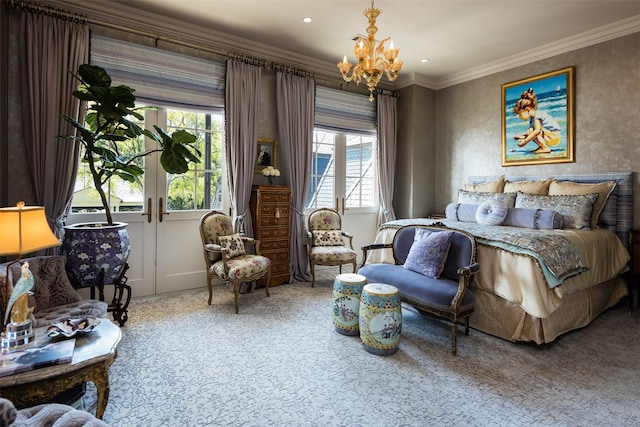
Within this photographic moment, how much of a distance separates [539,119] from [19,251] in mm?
5417

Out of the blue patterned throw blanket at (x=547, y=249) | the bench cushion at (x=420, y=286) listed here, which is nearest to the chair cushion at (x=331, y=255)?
the bench cushion at (x=420, y=286)

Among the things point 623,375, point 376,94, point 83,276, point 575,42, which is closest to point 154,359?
point 83,276

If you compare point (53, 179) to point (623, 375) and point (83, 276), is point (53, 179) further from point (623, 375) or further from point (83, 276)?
point (623, 375)

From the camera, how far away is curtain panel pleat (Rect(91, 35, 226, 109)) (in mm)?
3576

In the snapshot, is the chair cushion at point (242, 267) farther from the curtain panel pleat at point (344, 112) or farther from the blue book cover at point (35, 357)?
the curtain panel pleat at point (344, 112)

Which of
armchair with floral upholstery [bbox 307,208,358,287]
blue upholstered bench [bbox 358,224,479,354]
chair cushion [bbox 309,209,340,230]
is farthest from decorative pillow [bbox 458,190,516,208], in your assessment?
chair cushion [bbox 309,209,340,230]


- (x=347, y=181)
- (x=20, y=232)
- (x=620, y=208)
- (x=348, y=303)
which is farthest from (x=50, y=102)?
(x=620, y=208)

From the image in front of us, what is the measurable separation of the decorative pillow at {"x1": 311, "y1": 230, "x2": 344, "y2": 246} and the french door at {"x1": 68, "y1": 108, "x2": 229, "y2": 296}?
126 centimetres

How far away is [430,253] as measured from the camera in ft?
10.0

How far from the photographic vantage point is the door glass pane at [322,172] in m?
5.30

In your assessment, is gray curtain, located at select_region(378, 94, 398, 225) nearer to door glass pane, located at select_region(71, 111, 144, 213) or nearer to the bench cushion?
the bench cushion

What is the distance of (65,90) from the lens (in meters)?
3.26

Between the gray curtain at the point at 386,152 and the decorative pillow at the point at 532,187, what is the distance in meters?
1.78

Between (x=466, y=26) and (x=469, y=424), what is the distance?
3980 mm
